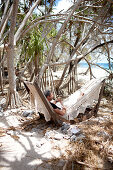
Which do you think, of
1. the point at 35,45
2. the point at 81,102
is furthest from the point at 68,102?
the point at 35,45

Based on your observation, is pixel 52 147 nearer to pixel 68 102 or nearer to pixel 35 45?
pixel 68 102

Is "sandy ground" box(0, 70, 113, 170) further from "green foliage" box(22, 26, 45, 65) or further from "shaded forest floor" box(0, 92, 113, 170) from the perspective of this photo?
"green foliage" box(22, 26, 45, 65)

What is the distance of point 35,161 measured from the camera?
133cm

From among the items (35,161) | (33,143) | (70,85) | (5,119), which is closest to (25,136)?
(33,143)

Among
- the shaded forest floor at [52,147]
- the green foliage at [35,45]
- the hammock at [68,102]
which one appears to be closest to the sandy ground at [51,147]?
the shaded forest floor at [52,147]

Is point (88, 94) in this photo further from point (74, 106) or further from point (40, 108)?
point (40, 108)

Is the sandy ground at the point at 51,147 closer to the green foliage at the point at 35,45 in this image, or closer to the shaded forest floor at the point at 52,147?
the shaded forest floor at the point at 52,147

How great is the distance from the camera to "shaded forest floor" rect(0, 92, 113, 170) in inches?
50.9

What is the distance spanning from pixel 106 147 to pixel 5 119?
5.42ft

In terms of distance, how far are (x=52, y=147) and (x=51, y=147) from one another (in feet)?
0.04

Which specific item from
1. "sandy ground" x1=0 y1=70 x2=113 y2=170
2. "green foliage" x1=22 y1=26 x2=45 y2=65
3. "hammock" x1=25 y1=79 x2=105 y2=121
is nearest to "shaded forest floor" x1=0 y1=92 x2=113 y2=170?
"sandy ground" x1=0 y1=70 x2=113 y2=170

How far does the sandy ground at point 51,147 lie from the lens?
129cm

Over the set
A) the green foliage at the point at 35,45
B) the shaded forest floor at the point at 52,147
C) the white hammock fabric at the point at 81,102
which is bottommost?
the shaded forest floor at the point at 52,147

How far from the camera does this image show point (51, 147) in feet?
5.14
